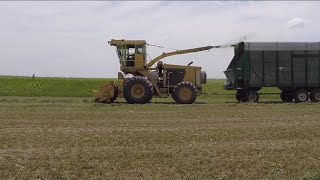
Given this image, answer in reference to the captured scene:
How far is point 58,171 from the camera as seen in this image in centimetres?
961

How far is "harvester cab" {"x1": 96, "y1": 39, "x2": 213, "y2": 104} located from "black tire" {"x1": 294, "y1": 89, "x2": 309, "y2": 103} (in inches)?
236

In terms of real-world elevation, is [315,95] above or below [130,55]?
below

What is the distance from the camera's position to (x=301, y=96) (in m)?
32.7

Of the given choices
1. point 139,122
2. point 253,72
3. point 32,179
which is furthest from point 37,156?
point 253,72

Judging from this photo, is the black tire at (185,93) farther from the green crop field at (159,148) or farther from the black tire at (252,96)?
the green crop field at (159,148)

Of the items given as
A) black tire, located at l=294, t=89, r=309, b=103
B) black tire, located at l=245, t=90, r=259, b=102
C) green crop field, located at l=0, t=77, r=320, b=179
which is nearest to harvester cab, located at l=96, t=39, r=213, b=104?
black tire, located at l=245, t=90, r=259, b=102

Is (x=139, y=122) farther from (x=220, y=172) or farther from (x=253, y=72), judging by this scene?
(x=253, y=72)

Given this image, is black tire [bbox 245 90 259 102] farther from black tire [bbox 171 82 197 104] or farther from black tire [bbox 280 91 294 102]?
black tire [bbox 171 82 197 104]

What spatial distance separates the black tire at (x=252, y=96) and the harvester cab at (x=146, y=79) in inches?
128

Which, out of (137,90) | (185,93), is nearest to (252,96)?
(185,93)

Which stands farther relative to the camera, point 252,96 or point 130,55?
point 252,96

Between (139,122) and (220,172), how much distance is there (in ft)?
26.3

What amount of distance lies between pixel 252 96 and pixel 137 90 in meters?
7.71

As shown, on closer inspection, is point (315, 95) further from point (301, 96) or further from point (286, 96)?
point (286, 96)
